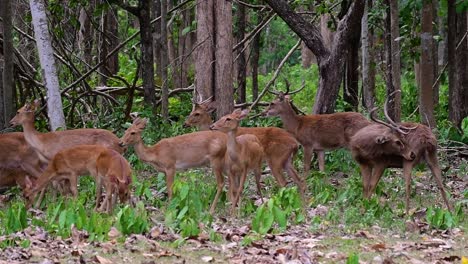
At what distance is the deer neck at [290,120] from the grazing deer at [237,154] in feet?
10.6

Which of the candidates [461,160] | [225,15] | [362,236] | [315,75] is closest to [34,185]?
[362,236]

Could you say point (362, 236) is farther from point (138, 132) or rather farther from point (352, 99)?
point (352, 99)

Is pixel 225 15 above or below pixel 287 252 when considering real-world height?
above

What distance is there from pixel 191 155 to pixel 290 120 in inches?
129

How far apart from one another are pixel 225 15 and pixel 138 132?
4538mm

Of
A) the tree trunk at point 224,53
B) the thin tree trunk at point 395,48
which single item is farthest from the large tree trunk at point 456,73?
the tree trunk at point 224,53

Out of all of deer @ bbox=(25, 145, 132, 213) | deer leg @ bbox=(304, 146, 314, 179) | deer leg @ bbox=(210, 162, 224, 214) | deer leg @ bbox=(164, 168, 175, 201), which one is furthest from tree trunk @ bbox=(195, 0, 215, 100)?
deer @ bbox=(25, 145, 132, 213)

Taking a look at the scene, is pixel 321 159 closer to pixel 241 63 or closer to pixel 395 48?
pixel 395 48

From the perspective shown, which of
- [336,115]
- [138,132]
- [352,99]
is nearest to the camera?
[138,132]

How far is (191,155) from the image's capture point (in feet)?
38.4

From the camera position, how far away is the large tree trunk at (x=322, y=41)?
45.6ft

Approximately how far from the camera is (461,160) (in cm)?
1462

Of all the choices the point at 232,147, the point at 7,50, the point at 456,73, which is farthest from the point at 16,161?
the point at 456,73

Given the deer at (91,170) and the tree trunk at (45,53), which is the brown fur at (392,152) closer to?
the deer at (91,170)
